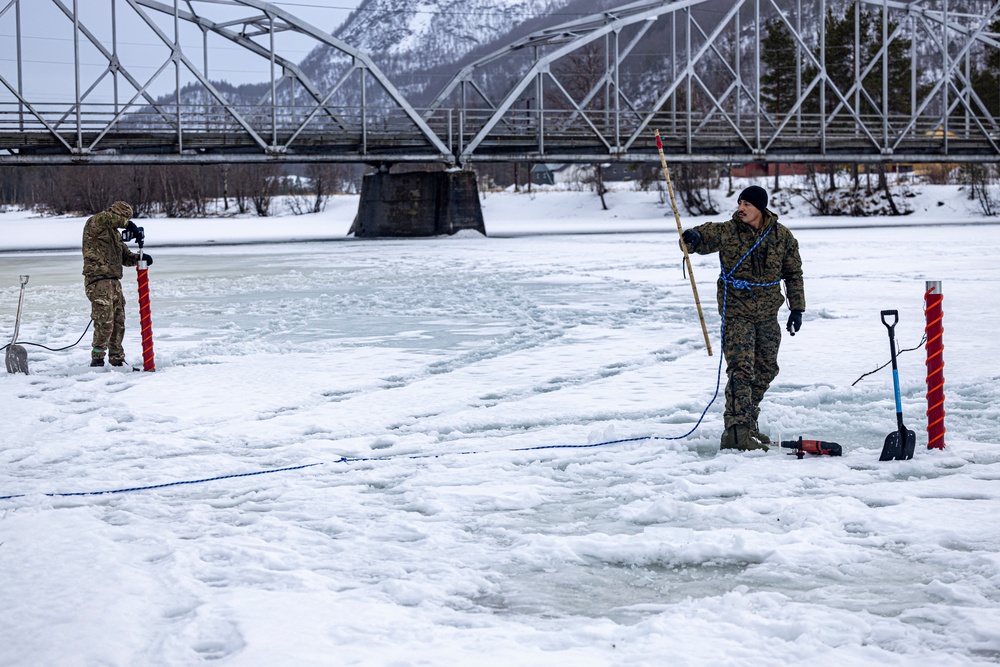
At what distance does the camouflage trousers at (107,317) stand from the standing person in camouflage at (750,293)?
742cm

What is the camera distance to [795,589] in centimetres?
551

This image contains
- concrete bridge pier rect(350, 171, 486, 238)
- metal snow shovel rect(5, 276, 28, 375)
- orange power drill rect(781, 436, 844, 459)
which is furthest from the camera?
concrete bridge pier rect(350, 171, 486, 238)

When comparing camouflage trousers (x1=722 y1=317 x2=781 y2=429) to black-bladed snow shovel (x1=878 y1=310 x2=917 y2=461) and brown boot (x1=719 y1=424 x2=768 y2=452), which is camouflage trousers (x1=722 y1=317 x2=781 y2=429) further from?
black-bladed snow shovel (x1=878 y1=310 x2=917 y2=461)

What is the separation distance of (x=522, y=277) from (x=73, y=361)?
12.3 m

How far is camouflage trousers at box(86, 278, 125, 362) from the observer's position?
1312cm

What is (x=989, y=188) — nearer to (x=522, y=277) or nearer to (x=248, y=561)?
(x=522, y=277)

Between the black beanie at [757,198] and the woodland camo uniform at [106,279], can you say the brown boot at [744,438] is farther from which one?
the woodland camo uniform at [106,279]

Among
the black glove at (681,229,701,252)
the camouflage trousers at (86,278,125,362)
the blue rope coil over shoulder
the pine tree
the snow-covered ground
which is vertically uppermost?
the pine tree

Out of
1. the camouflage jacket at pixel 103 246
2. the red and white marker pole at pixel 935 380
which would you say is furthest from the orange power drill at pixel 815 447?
the camouflage jacket at pixel 103 246

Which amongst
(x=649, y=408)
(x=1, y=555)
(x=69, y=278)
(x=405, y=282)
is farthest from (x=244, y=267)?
(x=1, y=555)

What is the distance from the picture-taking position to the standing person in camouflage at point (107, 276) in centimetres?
1314

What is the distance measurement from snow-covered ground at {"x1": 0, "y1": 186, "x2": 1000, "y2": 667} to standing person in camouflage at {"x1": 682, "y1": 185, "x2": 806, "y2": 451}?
0.48 m

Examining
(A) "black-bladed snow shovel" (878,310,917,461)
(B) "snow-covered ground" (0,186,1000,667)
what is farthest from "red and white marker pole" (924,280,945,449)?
(A) "black-bladed snow shovel" (878,310,917,461)

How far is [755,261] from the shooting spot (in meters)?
8.37
